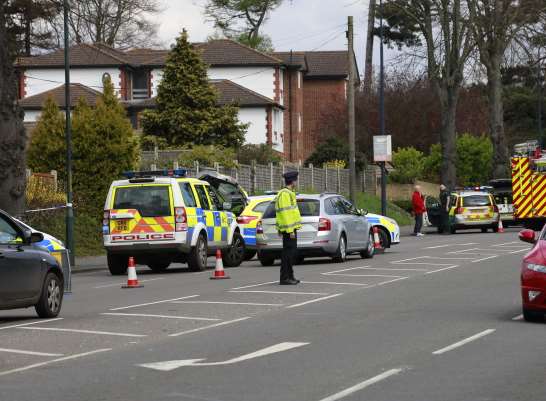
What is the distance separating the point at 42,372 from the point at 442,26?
152 feet

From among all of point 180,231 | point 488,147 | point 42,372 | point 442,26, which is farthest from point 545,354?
point 488,147

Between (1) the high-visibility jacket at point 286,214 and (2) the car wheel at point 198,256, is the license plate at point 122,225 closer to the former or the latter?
(2) the car wheel at point 198,256

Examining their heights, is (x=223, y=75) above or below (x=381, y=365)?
above

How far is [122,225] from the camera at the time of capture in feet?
85.9

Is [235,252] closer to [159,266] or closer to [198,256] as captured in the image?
[159,266]

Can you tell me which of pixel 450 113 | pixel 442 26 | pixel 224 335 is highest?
pixel 442 26

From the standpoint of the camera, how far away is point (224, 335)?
14.3 m

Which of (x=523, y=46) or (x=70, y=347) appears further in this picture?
(x=523, y=46)

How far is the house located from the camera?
74625 millimetres

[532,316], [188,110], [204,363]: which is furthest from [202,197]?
[188,110]

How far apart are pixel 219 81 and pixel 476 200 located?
33.3 metres

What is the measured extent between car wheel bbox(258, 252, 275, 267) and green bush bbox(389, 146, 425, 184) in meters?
40.1

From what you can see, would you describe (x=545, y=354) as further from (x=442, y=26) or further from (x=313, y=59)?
(x=313, y=59)

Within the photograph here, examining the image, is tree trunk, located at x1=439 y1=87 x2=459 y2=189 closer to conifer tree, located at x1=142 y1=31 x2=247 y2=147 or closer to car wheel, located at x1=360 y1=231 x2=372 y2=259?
conifer tree, located at x1=142 y1=31 x2=247 y2=147
